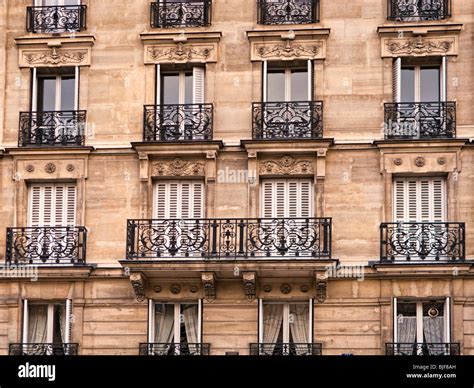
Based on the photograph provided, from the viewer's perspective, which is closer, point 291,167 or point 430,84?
point 291,167

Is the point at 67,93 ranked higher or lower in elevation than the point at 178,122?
higher

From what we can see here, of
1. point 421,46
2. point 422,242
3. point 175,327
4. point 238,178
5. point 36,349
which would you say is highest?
point 421,46

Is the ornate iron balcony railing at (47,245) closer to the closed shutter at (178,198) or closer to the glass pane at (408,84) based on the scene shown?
the closed shutter at (178,198)

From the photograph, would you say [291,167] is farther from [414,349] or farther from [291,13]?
[414,349]

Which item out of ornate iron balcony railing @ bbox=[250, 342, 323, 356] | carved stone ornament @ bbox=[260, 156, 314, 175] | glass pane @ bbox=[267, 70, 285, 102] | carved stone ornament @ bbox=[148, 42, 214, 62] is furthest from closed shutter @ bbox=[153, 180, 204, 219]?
ornate iron balcony railing @ bbox=[250, 342, 323, 356]

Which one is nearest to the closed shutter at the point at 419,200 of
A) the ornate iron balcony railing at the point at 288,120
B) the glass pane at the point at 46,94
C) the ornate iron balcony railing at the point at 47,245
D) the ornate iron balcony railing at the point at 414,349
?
the ornate iron balcony railing at the point at 288,120

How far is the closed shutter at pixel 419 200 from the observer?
28.0 metres

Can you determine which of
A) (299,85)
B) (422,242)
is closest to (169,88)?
(299,85)

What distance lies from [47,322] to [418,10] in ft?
33.0

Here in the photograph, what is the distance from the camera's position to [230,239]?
27.9m
